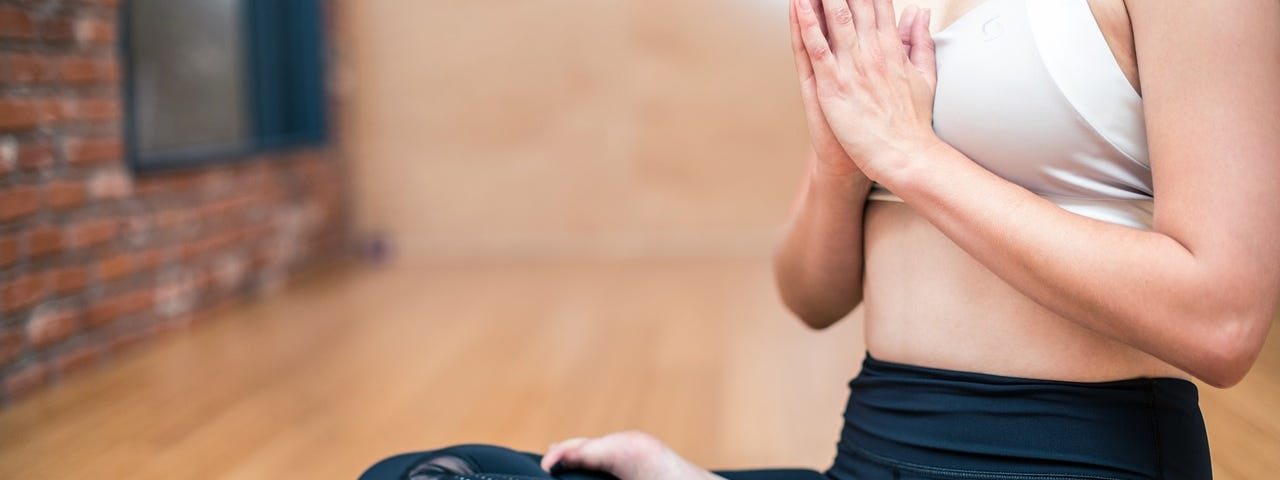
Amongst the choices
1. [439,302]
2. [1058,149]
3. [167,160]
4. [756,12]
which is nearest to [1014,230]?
[1058,149]

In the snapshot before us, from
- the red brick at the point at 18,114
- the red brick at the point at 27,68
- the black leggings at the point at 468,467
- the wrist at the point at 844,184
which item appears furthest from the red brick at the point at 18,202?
the wrist at the point at 844,184

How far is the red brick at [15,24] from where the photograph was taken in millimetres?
2426

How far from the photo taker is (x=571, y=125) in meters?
5.11

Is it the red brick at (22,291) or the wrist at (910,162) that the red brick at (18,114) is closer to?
the red brick at (22,291)

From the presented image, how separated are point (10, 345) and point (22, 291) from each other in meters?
0.13

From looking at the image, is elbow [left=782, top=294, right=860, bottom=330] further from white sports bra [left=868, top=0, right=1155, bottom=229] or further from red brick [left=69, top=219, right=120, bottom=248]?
red brick [left=69, top=219, right=120, bottom=248]

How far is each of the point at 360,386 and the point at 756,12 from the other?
2.89 metres

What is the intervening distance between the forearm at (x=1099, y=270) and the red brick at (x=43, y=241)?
2279mm

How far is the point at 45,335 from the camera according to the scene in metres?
2.59

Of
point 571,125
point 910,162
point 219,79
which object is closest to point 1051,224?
point 910,162

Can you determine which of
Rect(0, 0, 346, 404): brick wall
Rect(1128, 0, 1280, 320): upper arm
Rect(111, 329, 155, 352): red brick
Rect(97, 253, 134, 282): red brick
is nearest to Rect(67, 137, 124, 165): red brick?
Rect(0, 0, 346, 404): brick wall

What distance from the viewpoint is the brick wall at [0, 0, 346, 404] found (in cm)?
248

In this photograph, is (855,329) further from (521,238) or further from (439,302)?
(521,238)

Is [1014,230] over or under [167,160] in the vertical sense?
over
